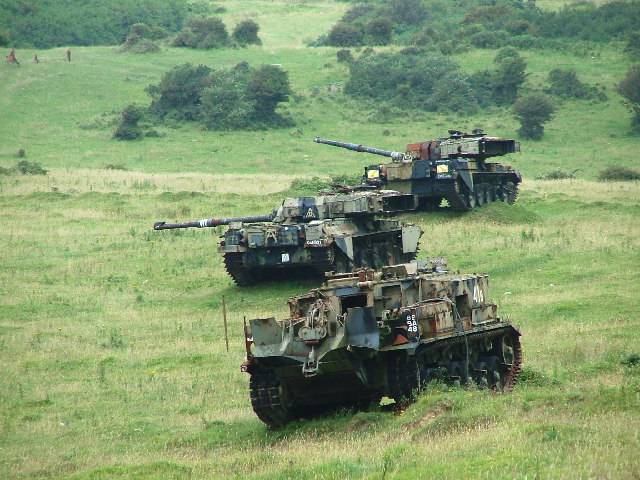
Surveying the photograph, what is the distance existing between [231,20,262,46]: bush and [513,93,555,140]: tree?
2918 cm

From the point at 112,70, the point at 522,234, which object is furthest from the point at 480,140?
the point at 112,70

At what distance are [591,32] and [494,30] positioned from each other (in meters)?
6.70

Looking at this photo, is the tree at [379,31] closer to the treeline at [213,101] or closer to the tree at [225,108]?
the treeline at [213,101]

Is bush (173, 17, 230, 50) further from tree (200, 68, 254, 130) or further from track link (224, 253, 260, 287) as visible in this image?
track link (224, 253, 260, 287)

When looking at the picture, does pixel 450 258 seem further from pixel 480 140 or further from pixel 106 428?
pixel 106 428

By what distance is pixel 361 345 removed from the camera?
16.6 metres

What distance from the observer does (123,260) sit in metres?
35.6

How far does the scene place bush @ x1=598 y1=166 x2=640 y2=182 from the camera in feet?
173

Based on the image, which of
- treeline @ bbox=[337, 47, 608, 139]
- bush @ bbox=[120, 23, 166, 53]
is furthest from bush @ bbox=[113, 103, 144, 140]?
bush @ bbox=[120, 23, 166, 53]

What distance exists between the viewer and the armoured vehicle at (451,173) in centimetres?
4203

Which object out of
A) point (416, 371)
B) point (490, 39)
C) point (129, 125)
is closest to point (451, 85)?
point (490, 39)

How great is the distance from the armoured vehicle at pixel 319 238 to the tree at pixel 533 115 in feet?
102

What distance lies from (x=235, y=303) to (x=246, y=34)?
6156cm

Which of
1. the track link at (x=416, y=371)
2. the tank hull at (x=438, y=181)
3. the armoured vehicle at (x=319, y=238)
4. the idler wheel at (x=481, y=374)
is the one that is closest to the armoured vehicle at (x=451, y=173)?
the tank hull at (x=438, y=181)
